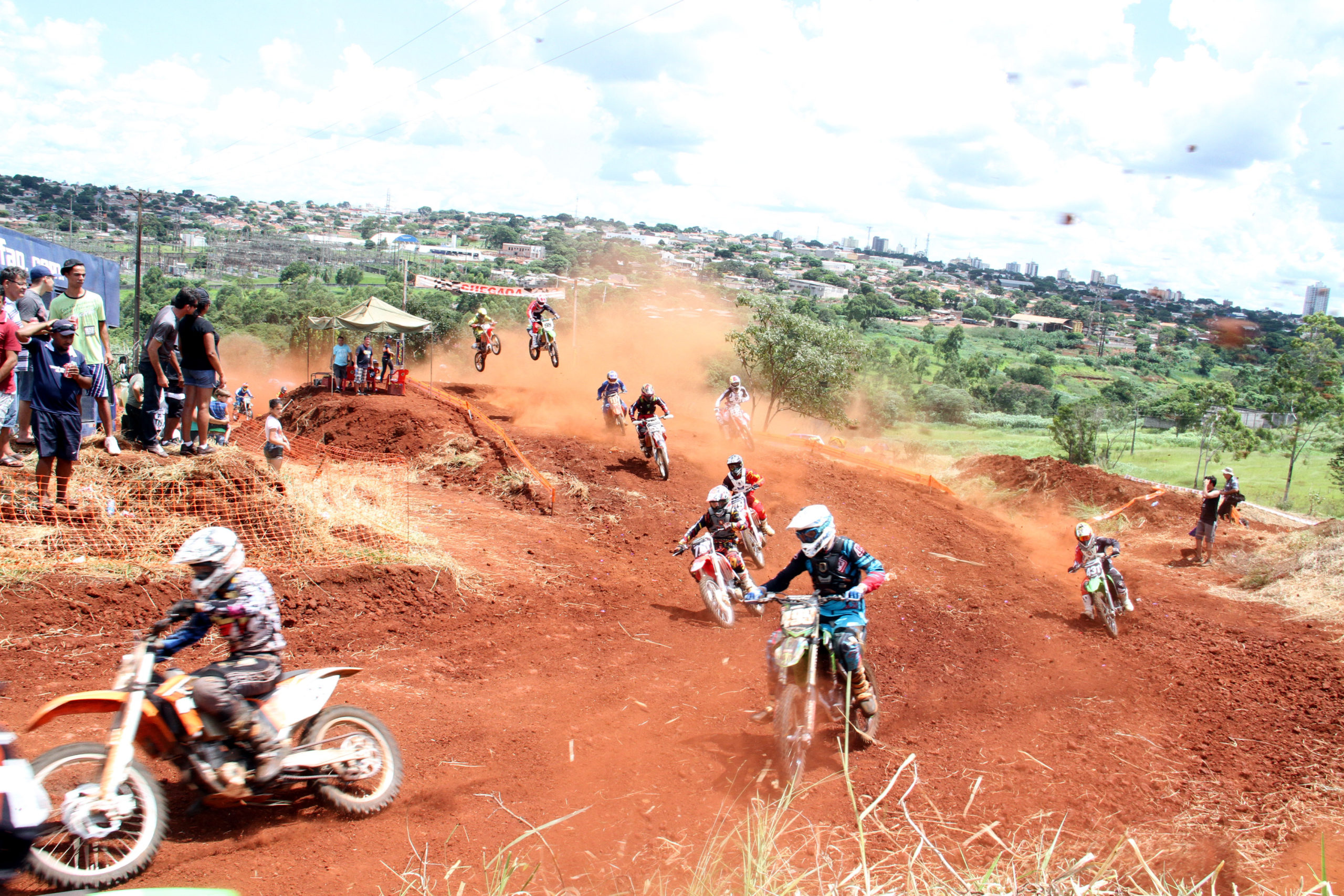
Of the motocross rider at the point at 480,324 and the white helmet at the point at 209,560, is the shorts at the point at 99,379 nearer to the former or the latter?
the white helmet at the point at 209,560

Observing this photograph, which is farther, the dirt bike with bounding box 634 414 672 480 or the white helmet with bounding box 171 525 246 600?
the dirt bike with bounding box 634 414 672 480

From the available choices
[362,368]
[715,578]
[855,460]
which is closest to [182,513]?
[715,578]

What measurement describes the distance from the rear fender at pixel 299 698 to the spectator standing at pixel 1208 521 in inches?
698

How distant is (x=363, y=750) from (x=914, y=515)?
14046 mm

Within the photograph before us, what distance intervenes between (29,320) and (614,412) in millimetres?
11762

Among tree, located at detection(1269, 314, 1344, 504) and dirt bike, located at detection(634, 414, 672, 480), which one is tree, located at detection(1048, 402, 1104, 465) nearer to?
tree, located at detection(1269, 314, 1344, 504)

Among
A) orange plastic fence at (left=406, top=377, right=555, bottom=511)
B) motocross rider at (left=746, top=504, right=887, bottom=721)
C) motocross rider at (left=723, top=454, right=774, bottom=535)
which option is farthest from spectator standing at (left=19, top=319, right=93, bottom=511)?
motocross rider at (left=723, top=454, right=774, bottom=535)

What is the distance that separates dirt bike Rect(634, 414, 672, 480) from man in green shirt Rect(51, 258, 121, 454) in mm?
8742

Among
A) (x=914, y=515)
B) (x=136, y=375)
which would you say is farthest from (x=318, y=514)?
(x=914, y=515)

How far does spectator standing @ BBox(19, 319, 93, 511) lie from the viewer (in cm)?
841

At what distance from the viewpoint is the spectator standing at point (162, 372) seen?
9477 millimetres

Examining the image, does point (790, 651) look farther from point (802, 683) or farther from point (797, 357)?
point (797, 357)

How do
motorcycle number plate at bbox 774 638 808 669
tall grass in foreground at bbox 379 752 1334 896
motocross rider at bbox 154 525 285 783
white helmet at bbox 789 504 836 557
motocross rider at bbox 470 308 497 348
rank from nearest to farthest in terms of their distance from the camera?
tall grass in foreground at bbox 379 752 1334 896, motocross rider at bbox 154 525 285 783, motorcycle number plate at bbox 774 638 808 669, white helmet at bbox 789 504 836 557, motocross rider at bbox 470 308 497 348

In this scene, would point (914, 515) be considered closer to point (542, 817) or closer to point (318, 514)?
point (318, 514)
